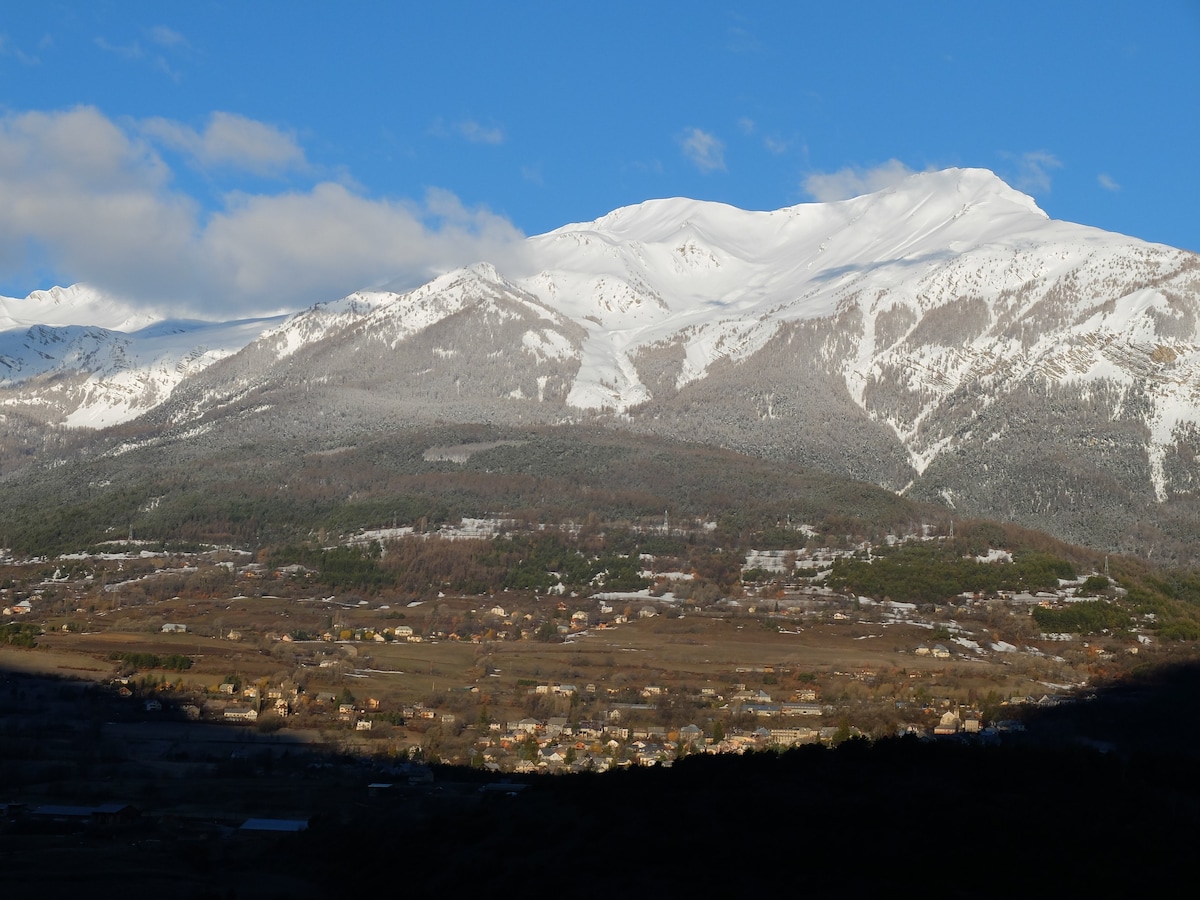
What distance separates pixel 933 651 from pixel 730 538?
48.2 m

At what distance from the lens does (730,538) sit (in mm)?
140375

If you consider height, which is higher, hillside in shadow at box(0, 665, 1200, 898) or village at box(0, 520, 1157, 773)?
village at box(0, 520, 1157, 773)

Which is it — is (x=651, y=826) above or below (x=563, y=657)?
below

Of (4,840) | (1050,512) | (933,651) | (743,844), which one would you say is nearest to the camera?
(743,844)

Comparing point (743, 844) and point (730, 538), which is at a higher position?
point (730, 538)

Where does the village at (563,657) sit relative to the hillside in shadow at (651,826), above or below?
above

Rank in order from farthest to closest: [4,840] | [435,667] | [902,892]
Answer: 1. [435,667]
2. [4,840]
3. [902,892]

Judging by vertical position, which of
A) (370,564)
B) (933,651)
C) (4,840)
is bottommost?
(4,840)

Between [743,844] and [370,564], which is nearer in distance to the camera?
A: [743,844]

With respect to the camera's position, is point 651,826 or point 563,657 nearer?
point 651,826

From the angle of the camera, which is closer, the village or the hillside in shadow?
the hillside in shadow

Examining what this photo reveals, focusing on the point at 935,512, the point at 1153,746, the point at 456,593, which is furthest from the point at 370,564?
the point at 1153,746

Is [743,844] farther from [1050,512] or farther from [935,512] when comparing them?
[1050,512]

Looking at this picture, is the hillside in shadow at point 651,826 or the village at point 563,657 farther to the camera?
the village at point 563,657
